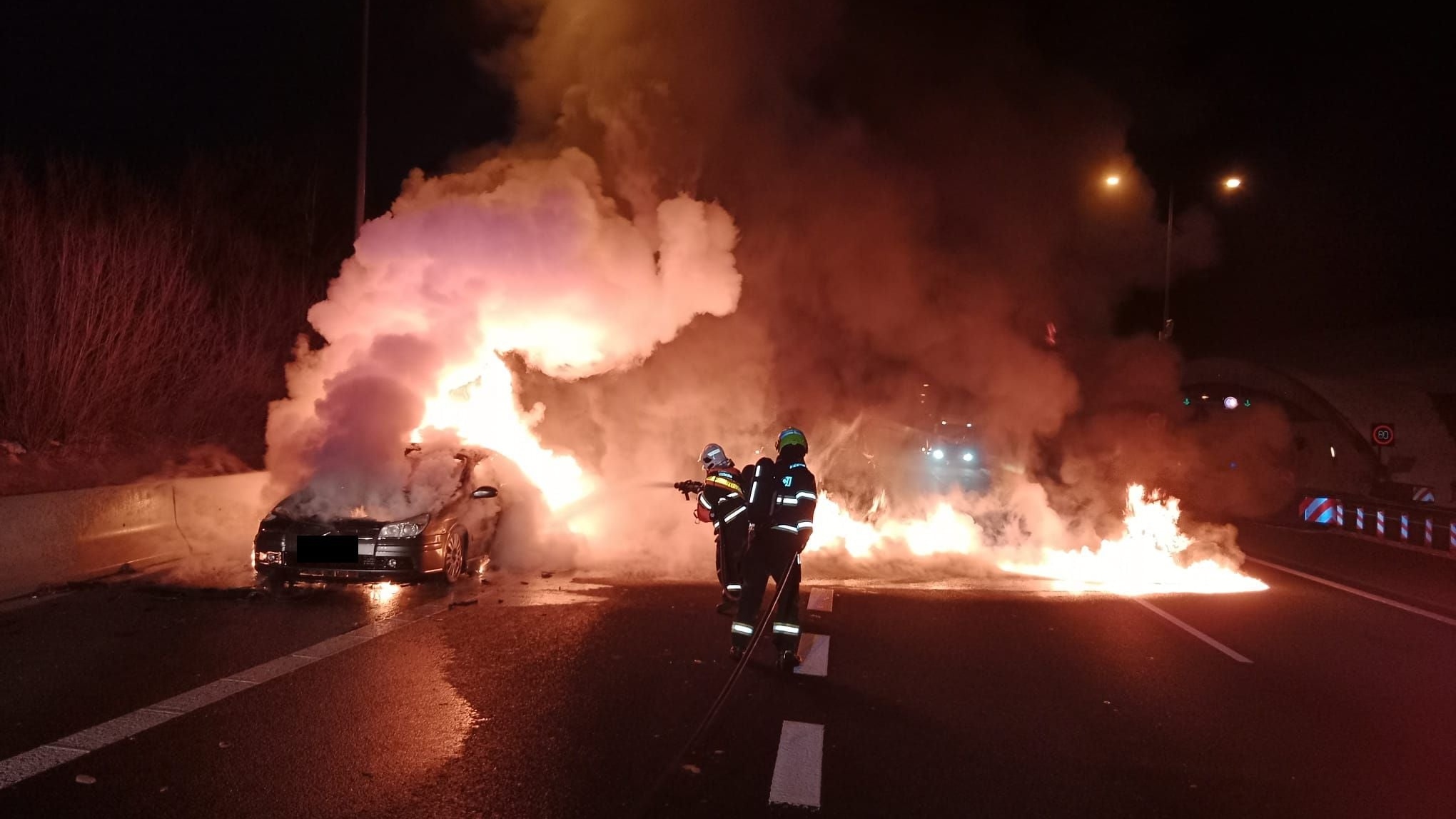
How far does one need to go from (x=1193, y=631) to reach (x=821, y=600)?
3103 millimetres

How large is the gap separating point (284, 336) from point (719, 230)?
32.3 feet

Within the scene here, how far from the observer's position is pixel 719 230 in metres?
12.5

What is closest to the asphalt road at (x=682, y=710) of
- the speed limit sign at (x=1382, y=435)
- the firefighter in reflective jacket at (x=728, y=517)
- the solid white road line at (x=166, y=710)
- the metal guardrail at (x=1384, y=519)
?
the solid white road line at (x=166, y=710)

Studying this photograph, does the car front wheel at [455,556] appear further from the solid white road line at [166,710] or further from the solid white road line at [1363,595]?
the solid white road line at [1363,595]

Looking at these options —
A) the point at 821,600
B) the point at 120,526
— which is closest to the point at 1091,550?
the point at 821,600

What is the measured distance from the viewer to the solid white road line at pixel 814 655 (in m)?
6.47

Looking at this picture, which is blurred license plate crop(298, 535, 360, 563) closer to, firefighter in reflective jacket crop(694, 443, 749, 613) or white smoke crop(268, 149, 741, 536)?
white smoke crop(268, 149, 741, 536)

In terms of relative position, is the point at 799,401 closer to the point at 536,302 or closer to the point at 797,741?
the point at 536,302

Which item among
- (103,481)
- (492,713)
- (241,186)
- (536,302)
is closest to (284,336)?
(241,186)

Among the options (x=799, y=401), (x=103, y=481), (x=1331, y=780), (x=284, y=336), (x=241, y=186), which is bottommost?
(x=1331, y=780)

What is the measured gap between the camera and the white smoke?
378 inches

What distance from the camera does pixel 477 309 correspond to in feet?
36.2

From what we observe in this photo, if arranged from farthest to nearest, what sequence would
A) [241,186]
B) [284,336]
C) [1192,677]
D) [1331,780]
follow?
[241,186] < [284,336] < [1192,677] < [1331,780]

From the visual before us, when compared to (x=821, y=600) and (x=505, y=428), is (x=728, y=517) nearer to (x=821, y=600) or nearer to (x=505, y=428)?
(x=821, y=600)
